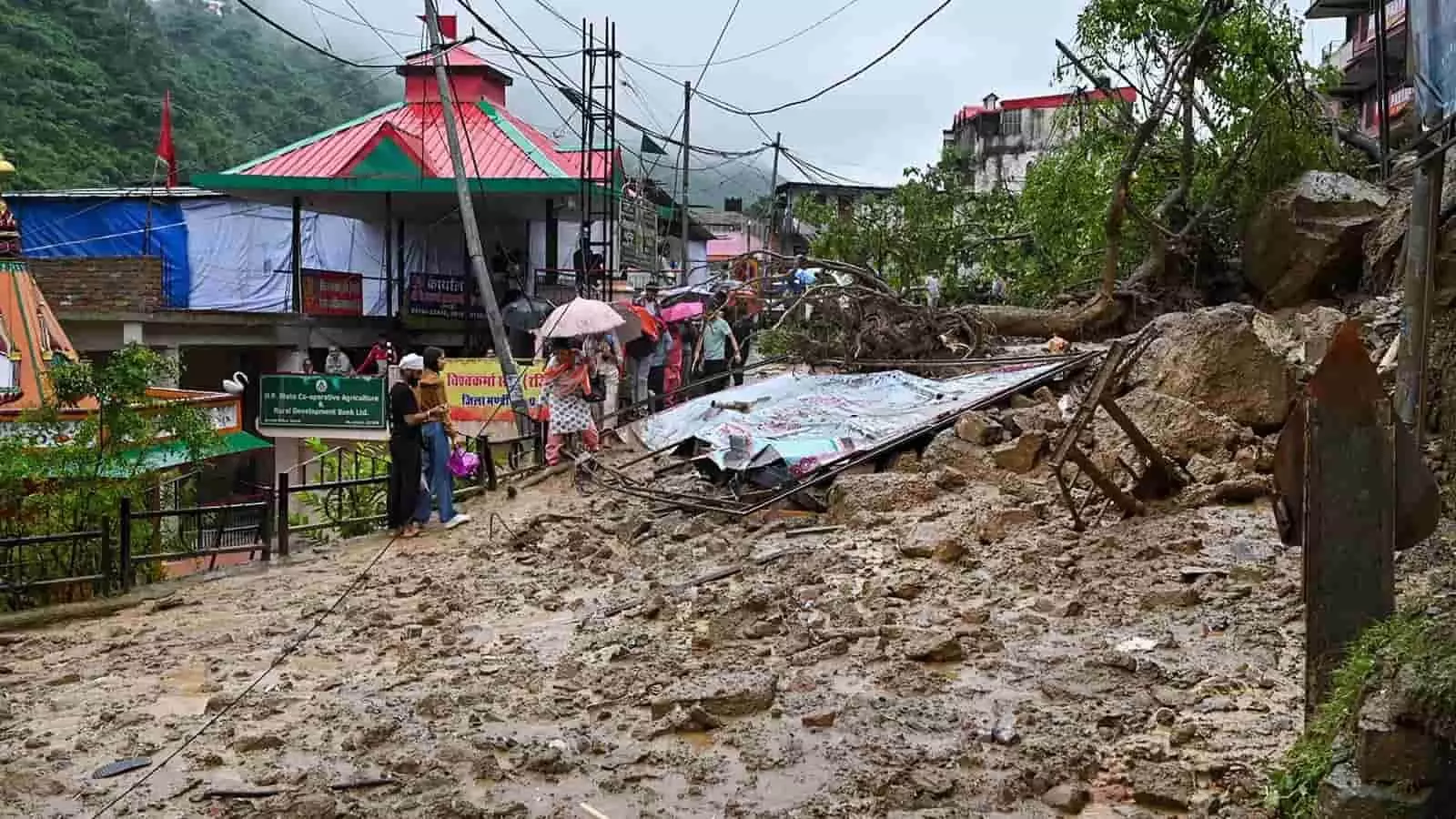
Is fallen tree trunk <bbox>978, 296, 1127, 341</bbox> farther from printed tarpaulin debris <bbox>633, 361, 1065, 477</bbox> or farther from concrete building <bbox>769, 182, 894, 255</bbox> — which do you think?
concrete building <bbox>769, 182, 894, 255</bbox>

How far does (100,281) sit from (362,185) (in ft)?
15.4

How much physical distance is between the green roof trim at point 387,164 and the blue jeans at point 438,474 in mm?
13294

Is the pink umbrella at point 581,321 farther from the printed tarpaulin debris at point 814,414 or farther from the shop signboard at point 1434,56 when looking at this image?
the shop signboard at point 1434,56

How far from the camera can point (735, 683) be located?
5547mm

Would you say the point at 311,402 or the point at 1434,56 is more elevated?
the point at 1434,56

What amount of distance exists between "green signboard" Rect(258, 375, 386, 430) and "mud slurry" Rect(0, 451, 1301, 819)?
5.31 metres

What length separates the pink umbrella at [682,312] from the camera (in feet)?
52.6

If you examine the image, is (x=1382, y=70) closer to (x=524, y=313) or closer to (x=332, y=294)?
(x=524, y=313)

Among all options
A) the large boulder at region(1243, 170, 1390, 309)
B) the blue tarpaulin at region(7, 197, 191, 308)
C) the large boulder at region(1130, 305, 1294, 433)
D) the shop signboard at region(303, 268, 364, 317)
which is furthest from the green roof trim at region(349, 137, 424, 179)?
the large boulder at region(1130, 305, 1294, 433)

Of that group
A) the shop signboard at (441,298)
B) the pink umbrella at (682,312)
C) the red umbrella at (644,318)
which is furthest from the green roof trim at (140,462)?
the shop signboard at (441,298)

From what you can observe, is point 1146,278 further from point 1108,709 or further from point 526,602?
point 1108,709

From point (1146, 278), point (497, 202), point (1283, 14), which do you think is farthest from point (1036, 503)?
point (497, 202)

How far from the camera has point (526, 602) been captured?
26.1 feet

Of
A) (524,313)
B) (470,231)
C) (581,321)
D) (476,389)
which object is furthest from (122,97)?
(581,321)
